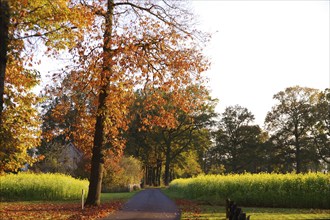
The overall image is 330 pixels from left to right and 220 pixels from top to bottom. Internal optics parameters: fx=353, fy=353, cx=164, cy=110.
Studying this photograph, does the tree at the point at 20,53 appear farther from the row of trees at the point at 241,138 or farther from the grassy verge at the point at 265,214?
the row of trees at the point at 241,138

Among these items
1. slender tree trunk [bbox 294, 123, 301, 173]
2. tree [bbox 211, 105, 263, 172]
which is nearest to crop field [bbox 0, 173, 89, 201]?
slender tree trunk [bbox 294, 123, 301, 173]

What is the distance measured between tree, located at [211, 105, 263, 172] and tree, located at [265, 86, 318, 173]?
1368 cm

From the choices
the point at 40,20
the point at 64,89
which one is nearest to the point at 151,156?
the point at 64,89

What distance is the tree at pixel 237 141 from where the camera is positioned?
7725 centimetres

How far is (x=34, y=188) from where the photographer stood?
27562 mm

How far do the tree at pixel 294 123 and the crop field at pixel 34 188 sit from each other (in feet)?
141

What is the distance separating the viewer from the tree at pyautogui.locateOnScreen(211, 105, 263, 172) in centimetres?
7725

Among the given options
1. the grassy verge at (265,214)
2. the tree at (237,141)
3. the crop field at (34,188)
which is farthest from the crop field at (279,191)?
the tree at (237,141)

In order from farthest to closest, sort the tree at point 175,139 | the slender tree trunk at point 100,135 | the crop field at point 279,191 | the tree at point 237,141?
the tree at point 237,141
the tree at point 175,139
the slender tree trunk at point 100,135
the crop field at point 279,191

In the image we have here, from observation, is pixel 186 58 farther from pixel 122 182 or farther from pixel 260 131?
pixel 260 131

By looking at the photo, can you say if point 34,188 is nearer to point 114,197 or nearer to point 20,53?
point 114,197

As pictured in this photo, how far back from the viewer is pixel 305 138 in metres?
59.3

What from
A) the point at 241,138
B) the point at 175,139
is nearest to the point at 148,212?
the point at 175,139

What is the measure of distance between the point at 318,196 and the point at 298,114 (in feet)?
145
